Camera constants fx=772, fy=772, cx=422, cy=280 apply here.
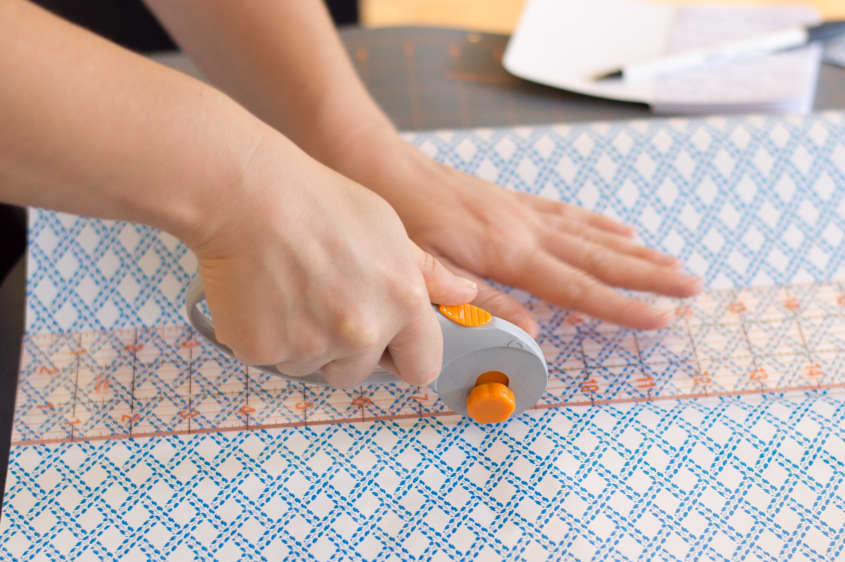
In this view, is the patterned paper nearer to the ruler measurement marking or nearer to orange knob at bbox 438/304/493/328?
the ruler measurement marking

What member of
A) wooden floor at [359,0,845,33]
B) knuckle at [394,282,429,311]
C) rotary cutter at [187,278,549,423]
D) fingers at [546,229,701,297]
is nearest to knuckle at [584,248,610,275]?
fingers at [546,229,701,297]

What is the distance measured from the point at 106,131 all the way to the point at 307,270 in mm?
141

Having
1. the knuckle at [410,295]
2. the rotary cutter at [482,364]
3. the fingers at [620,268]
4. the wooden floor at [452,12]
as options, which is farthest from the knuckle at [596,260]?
the wooden floor at [452,12]

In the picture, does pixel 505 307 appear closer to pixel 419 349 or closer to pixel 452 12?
pixel 419 349

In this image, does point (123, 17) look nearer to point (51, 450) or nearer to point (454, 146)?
point (454, 146)

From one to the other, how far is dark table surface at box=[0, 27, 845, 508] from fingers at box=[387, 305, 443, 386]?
0.45 metres

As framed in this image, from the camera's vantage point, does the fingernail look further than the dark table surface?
No

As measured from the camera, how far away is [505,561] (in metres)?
0.59

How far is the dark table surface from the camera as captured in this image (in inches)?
37.8

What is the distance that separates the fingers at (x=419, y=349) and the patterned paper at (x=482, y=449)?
0.32 feet

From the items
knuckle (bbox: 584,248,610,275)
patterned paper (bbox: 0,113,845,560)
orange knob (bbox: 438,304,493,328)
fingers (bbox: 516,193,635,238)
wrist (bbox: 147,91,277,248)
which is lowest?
patterned paper (bbox: 0,113,845,560)

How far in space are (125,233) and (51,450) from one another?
237 millimetres

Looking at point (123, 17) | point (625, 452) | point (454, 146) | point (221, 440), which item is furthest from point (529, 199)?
point (123, 17)

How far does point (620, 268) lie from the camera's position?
2.49 feet
